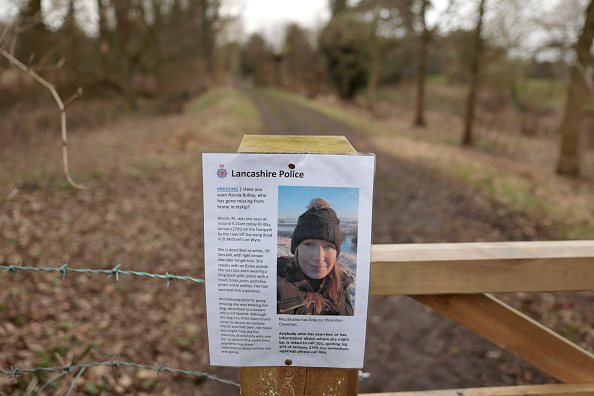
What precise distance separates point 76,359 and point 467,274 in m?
3.91

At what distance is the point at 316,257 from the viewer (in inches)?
48.7

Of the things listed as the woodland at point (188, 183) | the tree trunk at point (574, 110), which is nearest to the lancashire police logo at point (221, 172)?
the woodland at point (188, 183)

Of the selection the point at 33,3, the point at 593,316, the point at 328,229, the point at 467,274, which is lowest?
the point at 593,316

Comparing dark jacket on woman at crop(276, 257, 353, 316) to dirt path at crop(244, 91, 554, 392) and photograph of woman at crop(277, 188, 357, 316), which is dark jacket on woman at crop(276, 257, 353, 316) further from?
dirt path at crop(244, 91, 554, 392)

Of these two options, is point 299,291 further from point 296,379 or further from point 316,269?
point 296,379

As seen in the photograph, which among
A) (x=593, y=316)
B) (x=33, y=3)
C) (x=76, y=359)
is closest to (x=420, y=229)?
(x=593, y=316)

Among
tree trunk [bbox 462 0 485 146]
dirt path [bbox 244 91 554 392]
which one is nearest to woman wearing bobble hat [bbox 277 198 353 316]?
dirt path [bbox 244 91 554 392]

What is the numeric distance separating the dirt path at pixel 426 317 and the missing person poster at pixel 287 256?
3.00 meters

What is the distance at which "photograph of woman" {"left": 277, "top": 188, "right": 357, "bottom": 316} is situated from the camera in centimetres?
121

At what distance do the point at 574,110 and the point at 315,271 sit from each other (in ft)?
38.6

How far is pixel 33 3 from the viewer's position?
9406mm

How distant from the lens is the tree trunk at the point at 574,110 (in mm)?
9680

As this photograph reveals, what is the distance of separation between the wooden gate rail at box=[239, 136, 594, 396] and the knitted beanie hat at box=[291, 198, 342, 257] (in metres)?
0.18

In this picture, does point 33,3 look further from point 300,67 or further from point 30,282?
point 300,67
